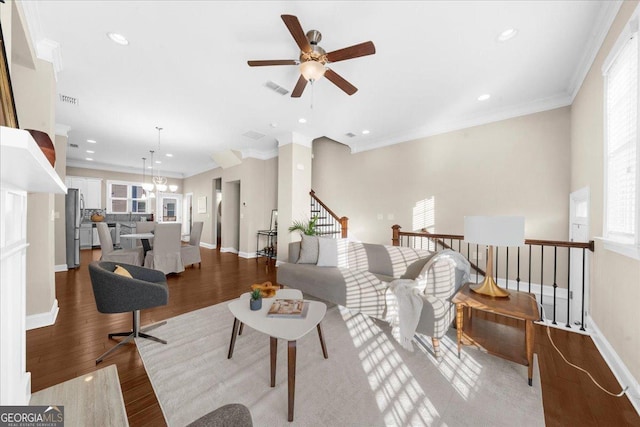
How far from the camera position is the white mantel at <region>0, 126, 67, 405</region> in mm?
513

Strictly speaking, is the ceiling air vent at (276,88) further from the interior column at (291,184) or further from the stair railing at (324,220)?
the stair railing at (324,220)

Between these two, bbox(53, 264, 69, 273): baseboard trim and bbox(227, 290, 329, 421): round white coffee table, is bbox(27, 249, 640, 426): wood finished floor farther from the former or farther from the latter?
bbox(53, 264, 69, 273): baseboard trim

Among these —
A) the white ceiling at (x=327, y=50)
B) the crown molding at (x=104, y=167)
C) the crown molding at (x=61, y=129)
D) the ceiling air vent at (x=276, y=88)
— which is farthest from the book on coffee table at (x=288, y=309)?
the crown molding at (x=104, y=167)

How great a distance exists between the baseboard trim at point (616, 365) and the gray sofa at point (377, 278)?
3.59 feet

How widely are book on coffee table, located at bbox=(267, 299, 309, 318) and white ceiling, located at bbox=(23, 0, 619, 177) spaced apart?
2503 mm

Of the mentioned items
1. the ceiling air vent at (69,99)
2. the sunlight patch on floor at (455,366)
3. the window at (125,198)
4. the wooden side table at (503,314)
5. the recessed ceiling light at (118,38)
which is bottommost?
the sunlight patch on floor at (455,366)

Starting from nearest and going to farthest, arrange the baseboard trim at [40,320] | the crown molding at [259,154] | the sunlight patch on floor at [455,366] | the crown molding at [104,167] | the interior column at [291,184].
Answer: the sunlight patch on floor at [455,366] < the baseboard trim at [40,320] < the interior column at [291,184] < the crown molding at [259,154] < the crown molding at [104,167]

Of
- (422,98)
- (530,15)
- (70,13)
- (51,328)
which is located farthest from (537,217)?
(51,328)

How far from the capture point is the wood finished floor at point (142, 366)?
1.46 m

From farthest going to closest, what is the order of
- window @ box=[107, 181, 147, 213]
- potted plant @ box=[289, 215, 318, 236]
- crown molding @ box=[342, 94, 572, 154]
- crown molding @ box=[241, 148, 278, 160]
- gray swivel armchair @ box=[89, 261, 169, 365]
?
1. window @ box=[107, 181, 147, 213]
2. crown molding @ box=[241, 148, 278, 160]
3. potted plant @ box=[289, 215, 318, 236]
4. crown molding @ box=[342, 94, 572, 154]
5. gray swivel armchair @ box=[89, 261, 169, 365]

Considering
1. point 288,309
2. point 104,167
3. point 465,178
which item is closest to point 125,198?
point 104,167

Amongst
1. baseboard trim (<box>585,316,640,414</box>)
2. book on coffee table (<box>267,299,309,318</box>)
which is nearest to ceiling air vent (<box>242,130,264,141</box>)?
book on coffee table (<box>267,299,309,318</box>)

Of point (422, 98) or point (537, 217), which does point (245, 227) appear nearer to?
point (422, 98)

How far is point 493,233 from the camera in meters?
1.94
